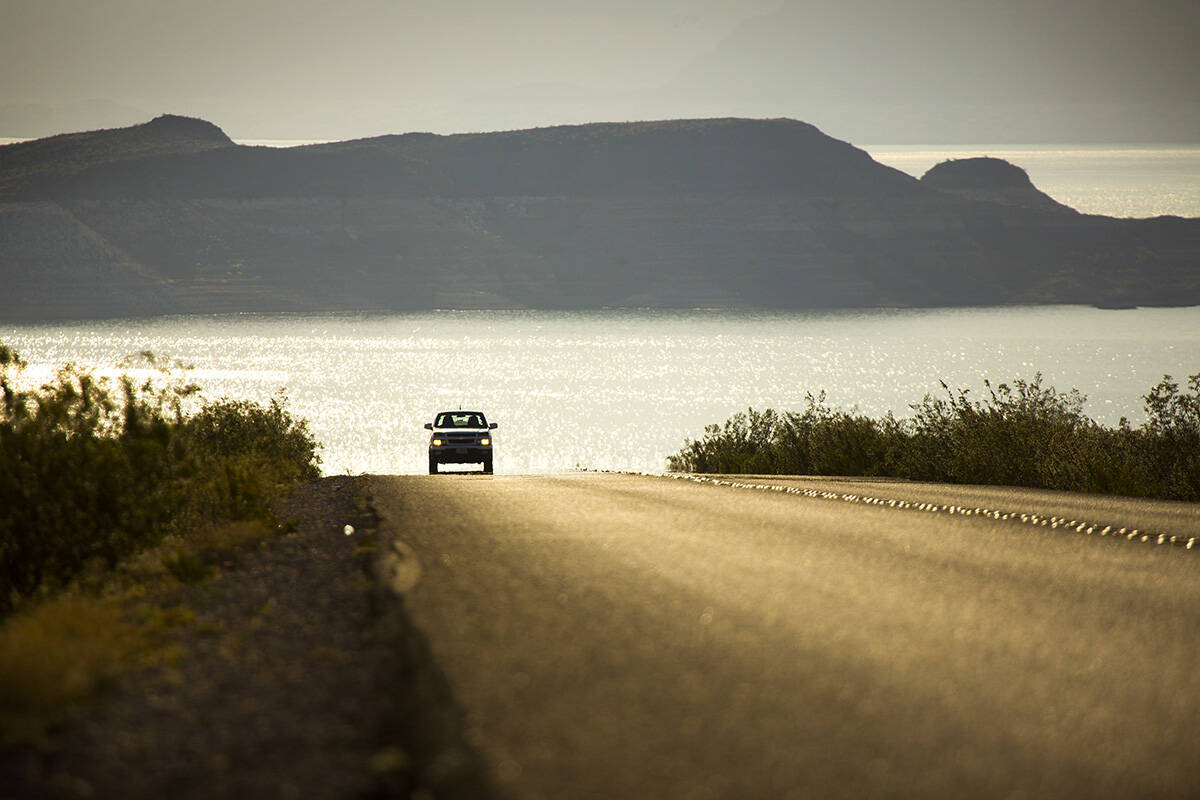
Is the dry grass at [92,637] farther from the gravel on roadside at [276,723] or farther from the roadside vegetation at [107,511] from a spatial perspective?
the gravel on roadside at [276,723]

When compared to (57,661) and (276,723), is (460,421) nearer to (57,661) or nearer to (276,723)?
(57,661)

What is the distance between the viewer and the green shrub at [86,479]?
13.4 metres

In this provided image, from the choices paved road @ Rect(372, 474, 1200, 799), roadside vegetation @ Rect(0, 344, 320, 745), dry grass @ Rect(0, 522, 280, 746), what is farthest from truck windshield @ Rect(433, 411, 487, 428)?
dry grass @ Rect(0, 522, 280, 746)

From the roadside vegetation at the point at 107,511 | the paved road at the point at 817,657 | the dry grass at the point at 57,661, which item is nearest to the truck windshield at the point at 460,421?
the roadside vegetation at the point at 107,511

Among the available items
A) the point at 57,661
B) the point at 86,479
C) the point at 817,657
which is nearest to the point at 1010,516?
the point at 817,657

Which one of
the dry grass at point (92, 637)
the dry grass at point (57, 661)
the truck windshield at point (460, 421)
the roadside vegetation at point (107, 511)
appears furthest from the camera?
the truck windshield at point (460, 421)

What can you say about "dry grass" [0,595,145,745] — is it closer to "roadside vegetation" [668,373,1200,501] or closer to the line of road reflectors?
the line of road reflectors

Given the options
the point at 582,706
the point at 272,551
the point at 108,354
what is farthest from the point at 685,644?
the point at 108,354

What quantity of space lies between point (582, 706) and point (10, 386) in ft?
37.7

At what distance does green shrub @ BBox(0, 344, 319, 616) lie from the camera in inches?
526

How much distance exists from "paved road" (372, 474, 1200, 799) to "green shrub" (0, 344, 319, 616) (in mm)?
2799

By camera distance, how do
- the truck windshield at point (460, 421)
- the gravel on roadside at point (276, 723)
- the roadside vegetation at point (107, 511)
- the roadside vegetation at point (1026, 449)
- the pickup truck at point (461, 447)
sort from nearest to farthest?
the gravel on roadside at point (276, 723), the roadside vegetation at point (107, 511), the roadside vegetation at point (1026, 449), the pickup truck at point (461, 447), the truck windshield at point (460, 421)

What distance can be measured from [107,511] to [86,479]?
0.40 m

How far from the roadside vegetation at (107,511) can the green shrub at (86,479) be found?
0.05 feet
